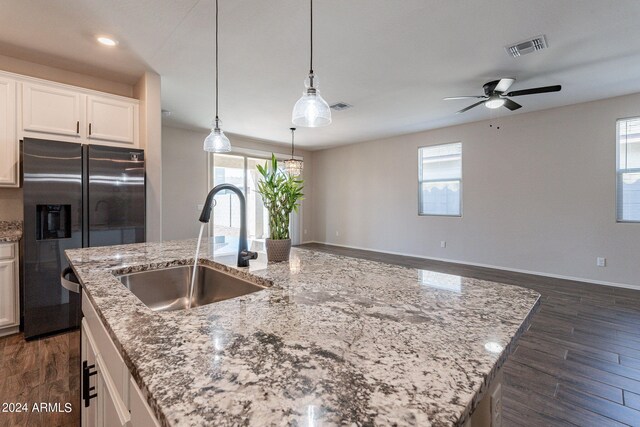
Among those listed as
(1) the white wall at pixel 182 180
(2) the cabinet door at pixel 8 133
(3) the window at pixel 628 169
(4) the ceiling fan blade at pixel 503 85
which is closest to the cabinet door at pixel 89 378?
(2) the cabinet door at pixel 8 133

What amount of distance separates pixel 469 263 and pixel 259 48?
489cm

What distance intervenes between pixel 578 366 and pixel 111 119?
4.61 metres

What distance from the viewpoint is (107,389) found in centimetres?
85

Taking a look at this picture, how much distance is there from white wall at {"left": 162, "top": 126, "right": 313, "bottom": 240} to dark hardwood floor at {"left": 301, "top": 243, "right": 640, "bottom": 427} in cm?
526

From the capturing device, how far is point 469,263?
17.5 feet

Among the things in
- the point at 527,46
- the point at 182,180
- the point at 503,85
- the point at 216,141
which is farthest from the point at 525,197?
the point at 182,180

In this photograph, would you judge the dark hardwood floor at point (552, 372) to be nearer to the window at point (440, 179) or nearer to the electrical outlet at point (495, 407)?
the electrical outlet at point (495, 407)

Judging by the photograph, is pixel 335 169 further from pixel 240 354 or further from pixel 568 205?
pixel 240 354

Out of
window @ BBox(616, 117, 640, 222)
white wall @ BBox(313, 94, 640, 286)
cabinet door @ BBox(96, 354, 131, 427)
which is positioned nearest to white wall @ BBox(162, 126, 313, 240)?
white wall @ BBox(313, 94, 640, 286)

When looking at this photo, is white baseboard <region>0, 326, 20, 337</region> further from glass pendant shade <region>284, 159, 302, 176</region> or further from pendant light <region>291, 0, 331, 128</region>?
glass pendant shade <region>284, 159, 302, 176</region>

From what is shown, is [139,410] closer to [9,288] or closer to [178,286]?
[178,286]

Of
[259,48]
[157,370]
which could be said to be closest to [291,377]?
[157,370]

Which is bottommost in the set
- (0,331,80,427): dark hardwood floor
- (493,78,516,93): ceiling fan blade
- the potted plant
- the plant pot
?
(0,331,80,427): dark hardwood floor

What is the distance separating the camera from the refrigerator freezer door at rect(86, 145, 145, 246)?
265cm
